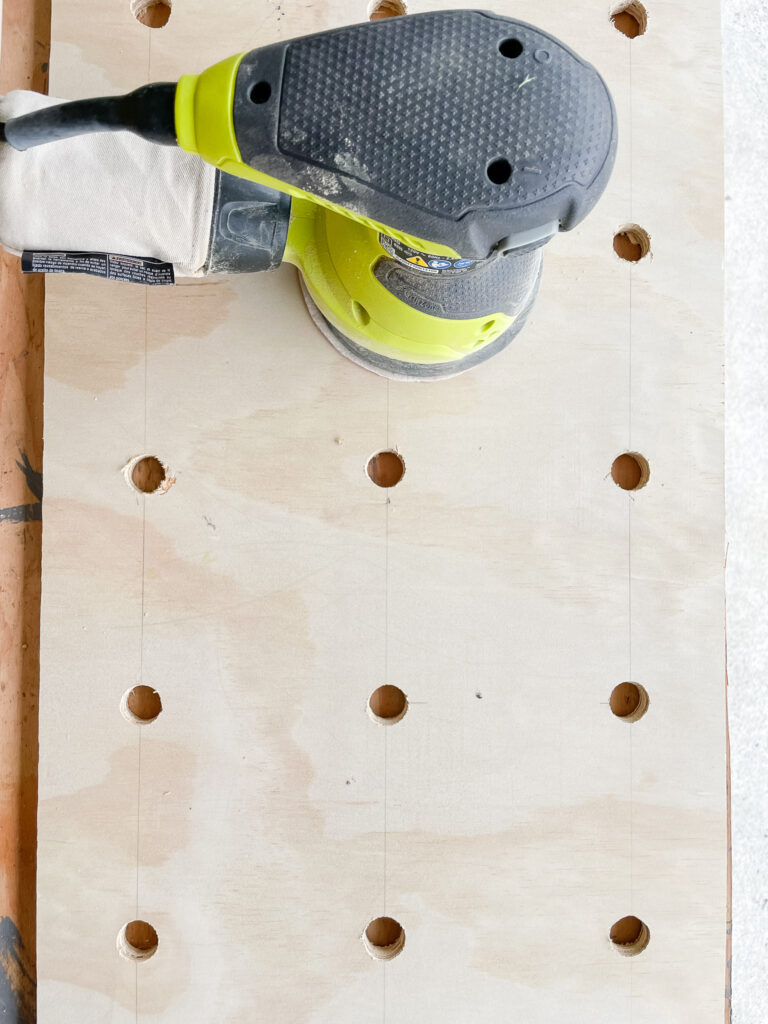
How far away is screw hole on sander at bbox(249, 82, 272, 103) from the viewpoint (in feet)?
1.71

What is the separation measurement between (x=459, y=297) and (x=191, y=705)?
46 cm

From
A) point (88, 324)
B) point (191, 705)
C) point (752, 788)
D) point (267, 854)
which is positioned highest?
point (88, 324)

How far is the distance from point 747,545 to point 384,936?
0.67m

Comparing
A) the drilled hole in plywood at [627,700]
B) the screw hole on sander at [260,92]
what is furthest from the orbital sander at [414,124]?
the drilled hole in plywood at [627,700]

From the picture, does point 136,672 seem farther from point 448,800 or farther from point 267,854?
point 448,800

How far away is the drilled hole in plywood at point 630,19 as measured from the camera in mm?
841

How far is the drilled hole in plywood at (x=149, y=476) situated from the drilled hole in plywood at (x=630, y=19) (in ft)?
2.15

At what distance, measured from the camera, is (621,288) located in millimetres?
832

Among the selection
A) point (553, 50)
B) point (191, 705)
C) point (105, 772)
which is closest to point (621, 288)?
point (553, 50)

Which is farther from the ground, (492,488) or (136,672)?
(492,488)

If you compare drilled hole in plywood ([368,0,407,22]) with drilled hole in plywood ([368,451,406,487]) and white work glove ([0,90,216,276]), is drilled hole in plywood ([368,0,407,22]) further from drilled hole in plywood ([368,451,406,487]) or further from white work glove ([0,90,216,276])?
drilled hole in plywood ([368,451,406,487])

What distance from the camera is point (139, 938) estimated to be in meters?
0.81

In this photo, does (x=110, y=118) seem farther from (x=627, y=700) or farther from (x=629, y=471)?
(x=627, y=700)

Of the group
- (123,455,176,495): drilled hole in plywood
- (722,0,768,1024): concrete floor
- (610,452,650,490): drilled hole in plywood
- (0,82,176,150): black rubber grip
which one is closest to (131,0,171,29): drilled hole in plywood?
(0,82,176,150): black rubber grip
